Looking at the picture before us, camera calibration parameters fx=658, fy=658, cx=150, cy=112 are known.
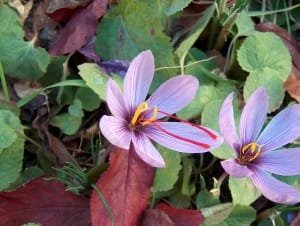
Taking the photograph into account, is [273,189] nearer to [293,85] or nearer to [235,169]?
[235,169]

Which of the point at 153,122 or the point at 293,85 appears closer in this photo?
the point at 153,122

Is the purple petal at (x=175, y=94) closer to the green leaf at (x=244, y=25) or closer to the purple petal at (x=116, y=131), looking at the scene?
the purple petal at (x=116, y=131)

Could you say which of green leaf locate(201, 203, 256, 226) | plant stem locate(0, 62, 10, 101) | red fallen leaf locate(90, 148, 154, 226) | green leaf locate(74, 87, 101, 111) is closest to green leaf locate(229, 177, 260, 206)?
green leaf locate(201, 203, 256, 226)

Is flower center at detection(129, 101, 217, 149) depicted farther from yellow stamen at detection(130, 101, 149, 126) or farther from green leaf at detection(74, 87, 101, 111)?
green leaf at detection(74, 87, 101, 111)

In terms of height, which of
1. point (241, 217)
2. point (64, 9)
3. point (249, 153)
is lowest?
point (241, 217)

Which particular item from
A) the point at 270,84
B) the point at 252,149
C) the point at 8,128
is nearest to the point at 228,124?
the point at 252,149

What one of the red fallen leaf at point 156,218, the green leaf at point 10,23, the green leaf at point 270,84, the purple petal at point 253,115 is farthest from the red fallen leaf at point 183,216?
the green leaf at point 10,23
